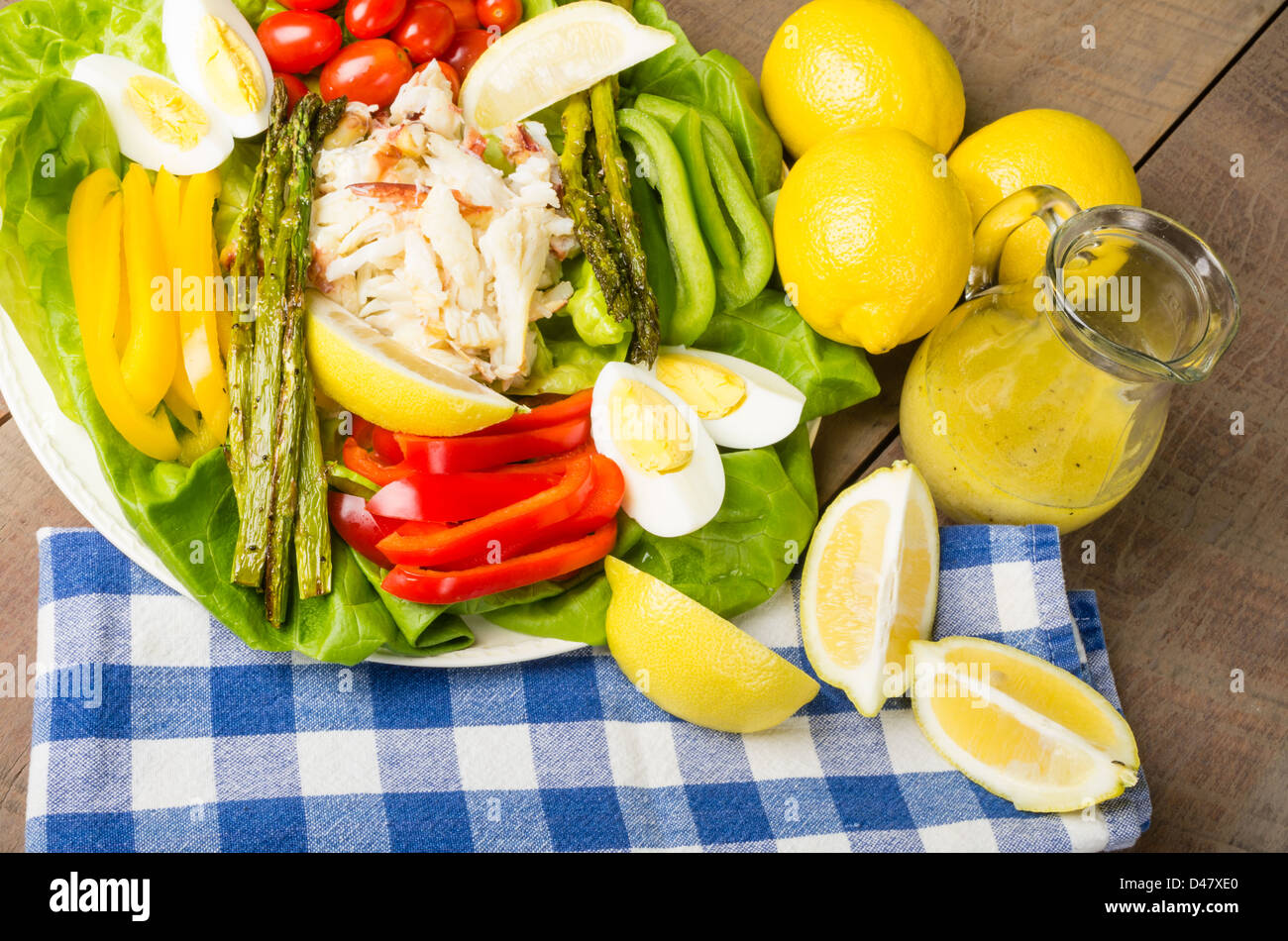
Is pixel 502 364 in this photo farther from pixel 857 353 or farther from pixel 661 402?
pixel 857 353

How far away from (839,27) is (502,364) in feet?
3.17

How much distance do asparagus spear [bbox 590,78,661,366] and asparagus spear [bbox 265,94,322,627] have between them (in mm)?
607

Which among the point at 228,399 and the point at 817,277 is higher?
the point at 817,277

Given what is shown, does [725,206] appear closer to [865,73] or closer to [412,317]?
[865,73]

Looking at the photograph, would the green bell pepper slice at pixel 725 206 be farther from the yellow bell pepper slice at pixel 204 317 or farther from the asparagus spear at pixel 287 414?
the yellow bell pepper slice at pixel 204 317

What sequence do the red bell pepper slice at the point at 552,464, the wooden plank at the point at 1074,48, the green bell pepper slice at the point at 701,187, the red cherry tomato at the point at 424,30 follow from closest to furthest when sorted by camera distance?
the red bell pepper slice at the point at 552,464, the green bell pepper slice at the point at 701,187, the red cherry tomato at the point at 424,30, the wooden plank at the point at 1074,48

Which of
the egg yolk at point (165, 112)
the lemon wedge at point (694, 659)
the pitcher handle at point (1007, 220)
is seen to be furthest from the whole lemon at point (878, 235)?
the egg yolk at point (165, 112)

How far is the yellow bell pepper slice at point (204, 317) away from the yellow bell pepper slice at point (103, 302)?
0.28 feet

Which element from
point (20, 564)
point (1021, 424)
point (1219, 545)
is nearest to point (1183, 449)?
point (1219, 545)

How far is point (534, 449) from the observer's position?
203cm

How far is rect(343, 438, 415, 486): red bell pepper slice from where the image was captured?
1.94 metres

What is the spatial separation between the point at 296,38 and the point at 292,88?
0.10 m

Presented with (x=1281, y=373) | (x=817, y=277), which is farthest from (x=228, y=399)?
(x=1281, y=373)

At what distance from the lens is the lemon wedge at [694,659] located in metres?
1.87
